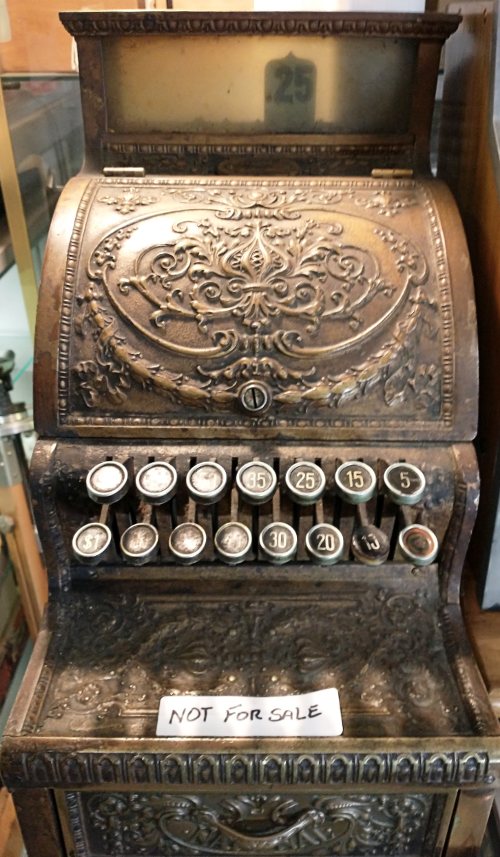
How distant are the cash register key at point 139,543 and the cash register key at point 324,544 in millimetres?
260

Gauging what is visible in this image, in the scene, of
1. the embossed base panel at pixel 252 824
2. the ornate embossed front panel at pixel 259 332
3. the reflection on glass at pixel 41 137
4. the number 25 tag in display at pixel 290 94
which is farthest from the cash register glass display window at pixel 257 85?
the embossed base panel at pixel 252 824

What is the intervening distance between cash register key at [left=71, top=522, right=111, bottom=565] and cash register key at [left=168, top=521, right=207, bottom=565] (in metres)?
0.11

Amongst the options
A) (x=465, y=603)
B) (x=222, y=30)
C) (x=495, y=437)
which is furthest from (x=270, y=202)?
(x=465, y=603)

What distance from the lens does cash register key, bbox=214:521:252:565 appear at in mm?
1122

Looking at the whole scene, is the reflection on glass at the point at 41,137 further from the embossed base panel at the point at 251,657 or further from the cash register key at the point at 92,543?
the embossed base panel at the point at 251,657

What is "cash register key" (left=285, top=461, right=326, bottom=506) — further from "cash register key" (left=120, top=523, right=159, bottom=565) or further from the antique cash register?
"cash register key" (left=120, top=523, right=159, bottom=565)

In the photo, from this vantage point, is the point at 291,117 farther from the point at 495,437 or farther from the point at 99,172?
the point at 495,437

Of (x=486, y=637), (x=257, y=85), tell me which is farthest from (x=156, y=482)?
(x=257, y=85)

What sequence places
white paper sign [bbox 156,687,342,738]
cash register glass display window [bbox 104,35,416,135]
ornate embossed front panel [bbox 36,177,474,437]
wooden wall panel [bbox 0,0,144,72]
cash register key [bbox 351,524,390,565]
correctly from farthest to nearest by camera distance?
wooden wall panel [bbox 0,0,144,72] → cash register glass display window [bbox 104,35,416,135] → ornate embossed front panel [bbox 36,177,474,437] → cash register key [bbox 351,524,390,565] → white paper sign [bbox 156,687,342,738]

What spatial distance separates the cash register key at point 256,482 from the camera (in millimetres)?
1124

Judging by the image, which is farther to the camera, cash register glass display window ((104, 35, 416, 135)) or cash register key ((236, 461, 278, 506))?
cash register glass display window ((104, 35, 416, 135))

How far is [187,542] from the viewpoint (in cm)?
114

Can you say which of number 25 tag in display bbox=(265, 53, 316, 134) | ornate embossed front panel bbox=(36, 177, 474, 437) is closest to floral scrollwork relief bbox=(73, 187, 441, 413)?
ornate embossed front panel bbox=(36, 177, 474, 437)

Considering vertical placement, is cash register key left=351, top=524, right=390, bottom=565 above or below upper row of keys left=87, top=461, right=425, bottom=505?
below
